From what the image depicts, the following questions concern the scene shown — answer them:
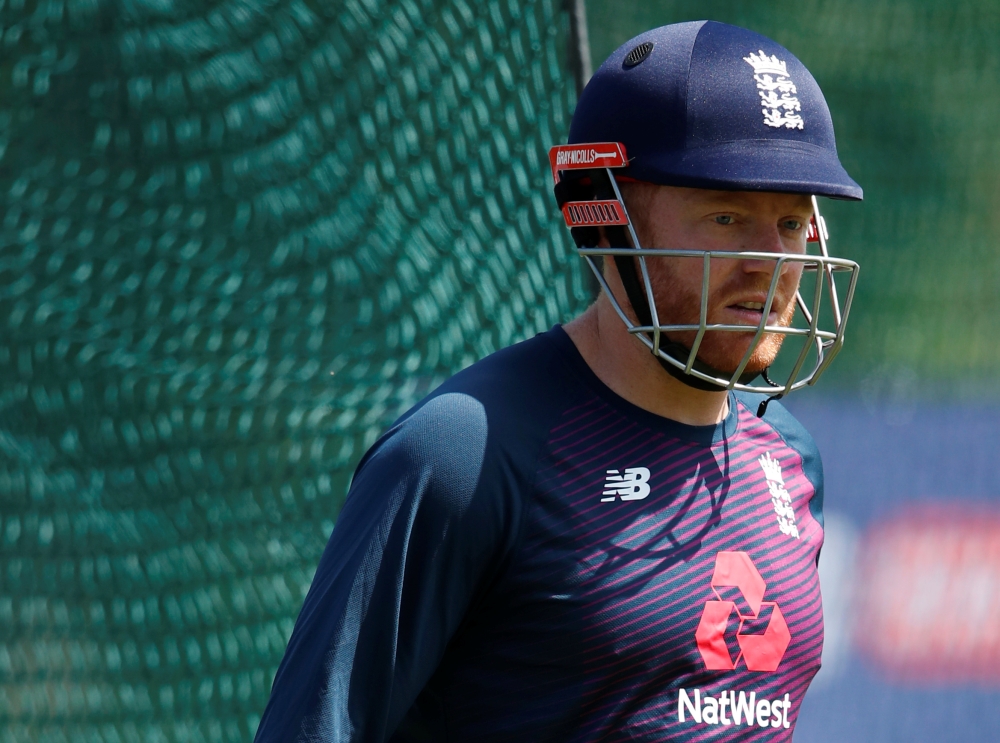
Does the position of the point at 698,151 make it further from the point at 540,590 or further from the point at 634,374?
the point at 540,590

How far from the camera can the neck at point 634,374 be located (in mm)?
1657

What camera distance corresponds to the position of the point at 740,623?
5.11 feet

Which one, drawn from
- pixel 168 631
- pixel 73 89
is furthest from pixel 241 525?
pixel 73 89

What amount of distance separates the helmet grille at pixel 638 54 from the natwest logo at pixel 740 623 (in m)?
0.74

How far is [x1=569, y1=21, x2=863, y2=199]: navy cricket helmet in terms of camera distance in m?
1.59

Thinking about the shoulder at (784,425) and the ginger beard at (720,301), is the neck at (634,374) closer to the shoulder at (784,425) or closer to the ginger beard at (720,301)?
the ginger beard at (720,301)

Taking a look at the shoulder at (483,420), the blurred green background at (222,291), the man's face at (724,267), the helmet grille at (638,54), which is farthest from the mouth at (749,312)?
→ the blurred green background at (222,291)

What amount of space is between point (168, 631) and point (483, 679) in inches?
57.4

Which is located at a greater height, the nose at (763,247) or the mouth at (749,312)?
the nose at (763,247)

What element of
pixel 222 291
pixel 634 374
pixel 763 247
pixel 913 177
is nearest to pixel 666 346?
pixel 634 374

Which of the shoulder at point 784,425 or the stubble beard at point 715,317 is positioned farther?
the shoulder at point 784,425

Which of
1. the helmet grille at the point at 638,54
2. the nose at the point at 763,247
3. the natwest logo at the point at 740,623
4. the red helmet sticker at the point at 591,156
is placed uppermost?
the helmet grille at the point at 638,54

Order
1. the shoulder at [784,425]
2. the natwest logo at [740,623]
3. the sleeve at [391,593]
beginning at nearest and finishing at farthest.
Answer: the sleeve at [391,593] → the natwest logo at [740,623] → the shoulder at [784,425]

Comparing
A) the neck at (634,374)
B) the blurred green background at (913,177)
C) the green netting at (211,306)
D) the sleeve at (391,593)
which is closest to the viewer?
the sleeve at (391,593)
